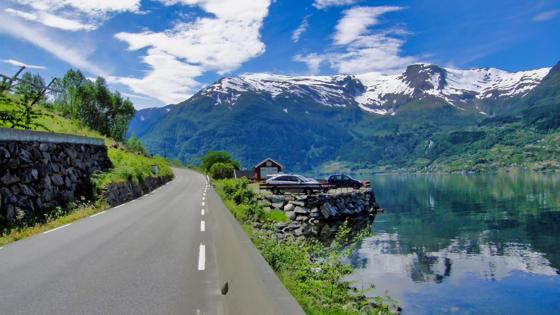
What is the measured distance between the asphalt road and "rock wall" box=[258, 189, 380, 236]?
25422 millimetres

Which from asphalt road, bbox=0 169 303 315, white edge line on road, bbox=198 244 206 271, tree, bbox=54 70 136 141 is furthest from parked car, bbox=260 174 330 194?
tree, bbox=54 70 136 141

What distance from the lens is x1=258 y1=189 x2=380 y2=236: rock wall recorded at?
43750 millimetres

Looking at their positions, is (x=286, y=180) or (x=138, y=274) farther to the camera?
(x=286, y=180)

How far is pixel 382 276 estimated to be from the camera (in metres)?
26.7

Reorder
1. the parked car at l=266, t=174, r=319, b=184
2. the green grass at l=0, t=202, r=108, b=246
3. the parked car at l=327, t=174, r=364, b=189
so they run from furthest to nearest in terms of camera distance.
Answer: the parked car at l=327, t=174, r=364, b=189, the parked car at l=266, t=174, r=319, b=184, the green grass at l=0, t=202, r=108, b=246

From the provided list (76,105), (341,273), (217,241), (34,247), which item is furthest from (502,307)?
(76,105)

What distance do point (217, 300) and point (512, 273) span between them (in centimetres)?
2598

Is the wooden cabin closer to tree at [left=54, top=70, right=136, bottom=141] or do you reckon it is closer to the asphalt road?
tree at [left=54, top=70, right=136, bottom=141]

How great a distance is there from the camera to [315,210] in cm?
4997

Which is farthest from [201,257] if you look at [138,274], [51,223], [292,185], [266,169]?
[266,169]

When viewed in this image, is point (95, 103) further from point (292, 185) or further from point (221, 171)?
point (292, 185)

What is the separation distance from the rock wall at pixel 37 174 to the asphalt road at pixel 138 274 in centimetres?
277

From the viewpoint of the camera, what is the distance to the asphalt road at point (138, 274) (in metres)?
7.36

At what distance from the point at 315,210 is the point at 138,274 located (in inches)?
1618
